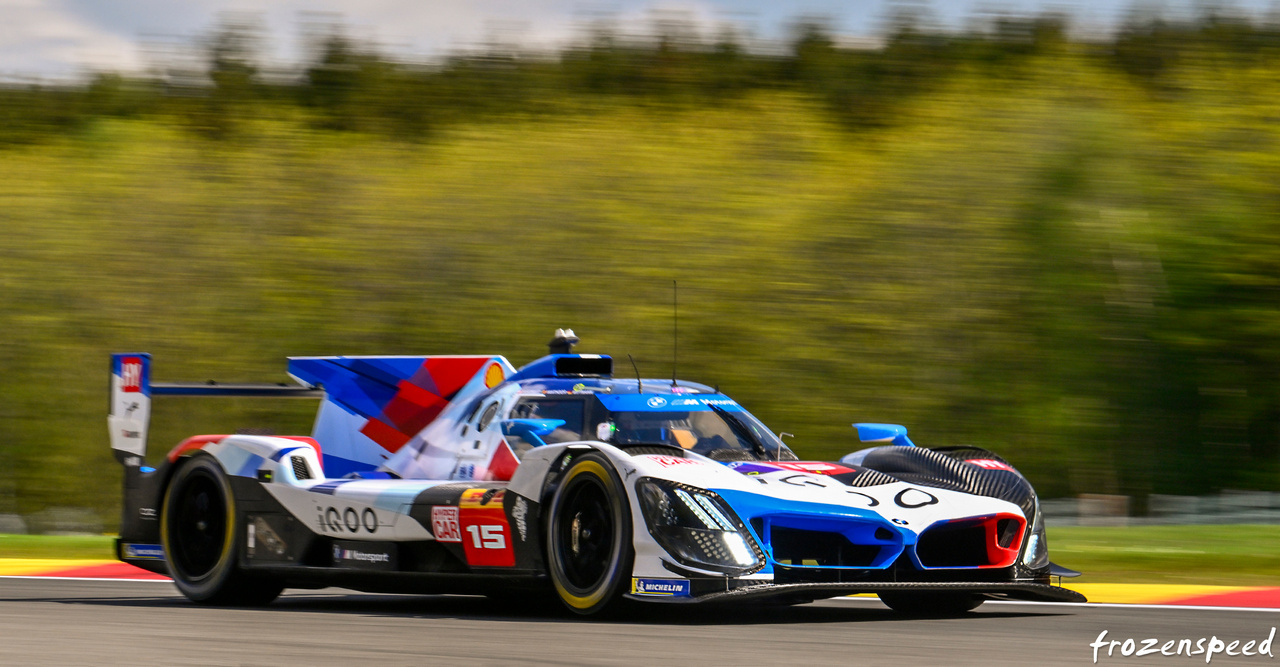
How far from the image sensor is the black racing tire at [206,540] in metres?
8.61

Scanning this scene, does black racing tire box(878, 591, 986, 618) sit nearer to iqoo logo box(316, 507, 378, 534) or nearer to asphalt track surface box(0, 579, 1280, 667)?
A: asphalt track surface box(0, 579, 1280, 667)

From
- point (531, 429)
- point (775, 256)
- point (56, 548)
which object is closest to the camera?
point (531, 429)

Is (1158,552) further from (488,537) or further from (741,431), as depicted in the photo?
(488,537)

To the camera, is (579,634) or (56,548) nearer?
(579,634)

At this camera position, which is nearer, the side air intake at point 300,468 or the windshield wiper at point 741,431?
the windshield wiper at point 741,431

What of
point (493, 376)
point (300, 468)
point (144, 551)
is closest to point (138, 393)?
point (144, 551)

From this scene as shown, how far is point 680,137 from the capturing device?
810 inches

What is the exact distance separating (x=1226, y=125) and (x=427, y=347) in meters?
10.1

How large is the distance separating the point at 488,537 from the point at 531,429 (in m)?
0.66

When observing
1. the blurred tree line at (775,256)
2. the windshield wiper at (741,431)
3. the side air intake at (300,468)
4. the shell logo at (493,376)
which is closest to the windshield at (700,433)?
the windshield wiper at (741,431)

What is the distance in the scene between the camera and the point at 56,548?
14031 millimetres

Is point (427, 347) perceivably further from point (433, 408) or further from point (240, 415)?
point (433, 408)

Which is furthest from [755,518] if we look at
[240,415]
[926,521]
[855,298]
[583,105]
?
[583,105]

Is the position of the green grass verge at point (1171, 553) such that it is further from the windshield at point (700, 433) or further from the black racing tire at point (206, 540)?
the black racing tire at point (206, 540)
